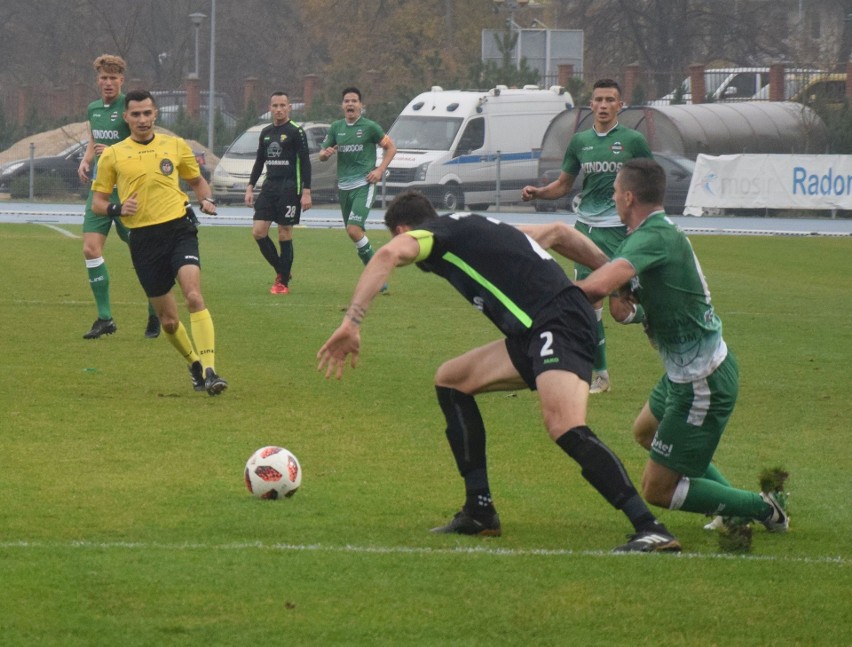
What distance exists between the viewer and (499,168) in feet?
107

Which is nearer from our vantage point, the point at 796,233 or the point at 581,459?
the point at 581,459

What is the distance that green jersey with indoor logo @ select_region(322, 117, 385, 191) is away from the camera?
16.9 metres

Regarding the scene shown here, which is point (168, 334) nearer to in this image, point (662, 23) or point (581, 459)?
point (581, 459)

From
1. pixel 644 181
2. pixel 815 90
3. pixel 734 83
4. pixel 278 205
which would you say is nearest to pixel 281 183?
pixel 278 205

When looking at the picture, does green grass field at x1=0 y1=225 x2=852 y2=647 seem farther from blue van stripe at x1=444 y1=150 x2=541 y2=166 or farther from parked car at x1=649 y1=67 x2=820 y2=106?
parked car at x1=649 y1=67 x2=820 y2=106

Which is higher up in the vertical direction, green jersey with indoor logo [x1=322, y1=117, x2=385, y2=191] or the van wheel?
green jersey with indoor logo [x1=322, y1=117, x2=385, y2=191]

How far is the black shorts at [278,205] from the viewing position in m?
16.5

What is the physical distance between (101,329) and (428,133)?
70.5ft

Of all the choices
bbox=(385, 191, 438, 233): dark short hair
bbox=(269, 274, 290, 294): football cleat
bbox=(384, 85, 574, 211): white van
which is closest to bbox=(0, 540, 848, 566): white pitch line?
bbox=(385, 191, 438, 233): dark short hair

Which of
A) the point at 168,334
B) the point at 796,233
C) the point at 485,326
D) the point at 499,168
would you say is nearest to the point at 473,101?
the point at 499,168

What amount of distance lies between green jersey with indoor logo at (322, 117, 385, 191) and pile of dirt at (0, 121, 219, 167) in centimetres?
2369

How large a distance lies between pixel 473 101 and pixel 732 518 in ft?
92.8

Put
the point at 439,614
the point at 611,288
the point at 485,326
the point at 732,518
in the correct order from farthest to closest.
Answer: the point at 485,326
the point at 732,518
the point at 611,288
the point at 439,614

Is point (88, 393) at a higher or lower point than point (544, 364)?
lower
